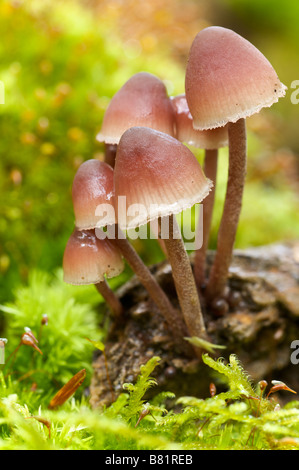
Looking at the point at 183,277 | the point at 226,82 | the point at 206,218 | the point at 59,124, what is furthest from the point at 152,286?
the point at 59,124

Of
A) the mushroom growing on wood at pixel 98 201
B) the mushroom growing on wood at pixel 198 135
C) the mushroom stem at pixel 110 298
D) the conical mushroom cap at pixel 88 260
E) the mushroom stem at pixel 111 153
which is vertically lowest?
the mushroom stem at pixel 110 298

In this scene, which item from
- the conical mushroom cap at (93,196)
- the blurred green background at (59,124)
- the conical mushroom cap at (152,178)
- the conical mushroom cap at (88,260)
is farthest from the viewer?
the blurred green background at (59,124)

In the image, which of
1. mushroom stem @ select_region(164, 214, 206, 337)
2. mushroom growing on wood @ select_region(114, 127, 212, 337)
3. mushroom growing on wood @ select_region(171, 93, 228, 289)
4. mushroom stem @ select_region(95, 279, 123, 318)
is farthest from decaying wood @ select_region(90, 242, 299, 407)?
mushroom growing on wood @ select_region(114, 127, 212, 337)

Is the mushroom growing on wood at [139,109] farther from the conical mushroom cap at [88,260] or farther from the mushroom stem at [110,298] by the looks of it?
the mushroom stem at [110,298]

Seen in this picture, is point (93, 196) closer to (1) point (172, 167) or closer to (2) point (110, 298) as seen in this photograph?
(1) point (172, 167)

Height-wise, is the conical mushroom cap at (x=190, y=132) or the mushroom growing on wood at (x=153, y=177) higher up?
the conical mushroom cap at (x=190, y=132)

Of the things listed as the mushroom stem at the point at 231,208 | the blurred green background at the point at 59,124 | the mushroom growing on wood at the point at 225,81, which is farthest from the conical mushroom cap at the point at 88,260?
the blurred green background at the point at 59,124

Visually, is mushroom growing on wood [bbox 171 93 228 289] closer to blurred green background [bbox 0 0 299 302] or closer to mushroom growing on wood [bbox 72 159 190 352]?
mushroom growing on wood [bbox 72 159 190 352]
